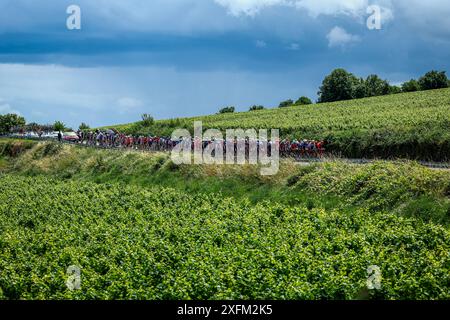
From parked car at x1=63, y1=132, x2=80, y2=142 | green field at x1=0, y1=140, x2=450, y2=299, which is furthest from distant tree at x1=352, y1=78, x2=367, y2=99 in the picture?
green field at x1=0, y1=140, x2=450, y2=299

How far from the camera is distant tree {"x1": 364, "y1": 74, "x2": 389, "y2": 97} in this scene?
4833 inches

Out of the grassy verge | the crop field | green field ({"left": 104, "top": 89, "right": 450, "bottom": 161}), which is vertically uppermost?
green field ({"left": 104, "top": 89, "right": 450, "bottom": 161})

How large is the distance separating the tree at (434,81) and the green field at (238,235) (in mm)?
86099

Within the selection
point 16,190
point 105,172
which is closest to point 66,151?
point 105,172

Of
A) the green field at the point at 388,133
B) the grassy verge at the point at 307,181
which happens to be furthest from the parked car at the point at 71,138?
the green field at the point at 388,133

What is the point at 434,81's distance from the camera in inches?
4473

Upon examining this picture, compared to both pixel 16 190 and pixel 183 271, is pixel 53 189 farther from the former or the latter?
pixel 183 271

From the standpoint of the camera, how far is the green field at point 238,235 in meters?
15.9

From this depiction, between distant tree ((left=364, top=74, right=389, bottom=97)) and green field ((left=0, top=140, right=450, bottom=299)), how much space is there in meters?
90.2

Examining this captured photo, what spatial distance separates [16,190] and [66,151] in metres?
15.0

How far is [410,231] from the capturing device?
19.8 meters

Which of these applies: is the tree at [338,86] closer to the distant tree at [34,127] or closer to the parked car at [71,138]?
the distant tree at [34,127]

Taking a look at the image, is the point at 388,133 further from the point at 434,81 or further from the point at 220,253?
the point at 434,81

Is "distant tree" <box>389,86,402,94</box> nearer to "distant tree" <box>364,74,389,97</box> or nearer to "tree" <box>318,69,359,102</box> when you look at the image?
"distant tree" <box>364,74,389,97</box>
